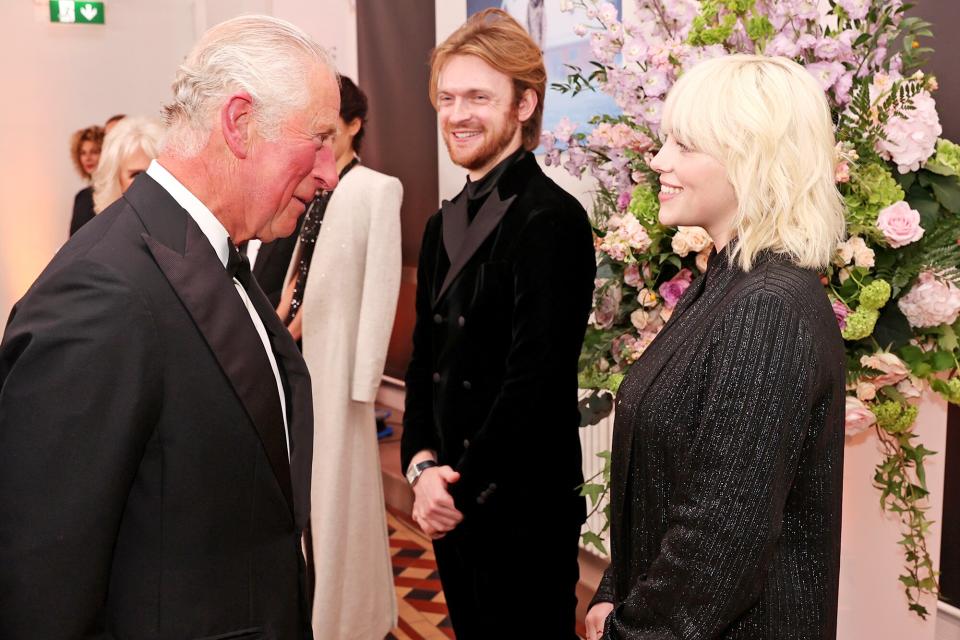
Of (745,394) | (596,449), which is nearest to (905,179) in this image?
(745,394)

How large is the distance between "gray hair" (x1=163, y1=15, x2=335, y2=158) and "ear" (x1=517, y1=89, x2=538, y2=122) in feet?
3.19

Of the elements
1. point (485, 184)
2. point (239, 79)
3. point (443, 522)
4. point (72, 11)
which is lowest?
point (443, 522)

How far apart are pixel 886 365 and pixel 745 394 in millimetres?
632

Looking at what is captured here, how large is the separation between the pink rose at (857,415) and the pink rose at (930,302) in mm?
195

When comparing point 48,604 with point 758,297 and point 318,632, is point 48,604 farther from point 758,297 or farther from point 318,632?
point 318,632

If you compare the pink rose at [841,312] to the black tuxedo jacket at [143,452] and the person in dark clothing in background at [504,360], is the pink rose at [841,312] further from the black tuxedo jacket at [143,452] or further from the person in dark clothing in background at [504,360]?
the black tuxedo jacket at [143,452]

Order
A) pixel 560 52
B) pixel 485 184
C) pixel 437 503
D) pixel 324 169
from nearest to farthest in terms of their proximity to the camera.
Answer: pixel 324 169
pixel 437 503
pixel 485 184
pixel 560 52

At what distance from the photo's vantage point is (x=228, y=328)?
1211 millimetres

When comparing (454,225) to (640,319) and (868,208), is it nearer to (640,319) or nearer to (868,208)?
(640,319)

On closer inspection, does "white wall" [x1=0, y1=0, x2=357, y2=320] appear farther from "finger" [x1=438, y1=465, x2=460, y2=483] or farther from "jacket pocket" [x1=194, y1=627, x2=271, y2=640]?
"jacket pocket" [x1=194, y1=627, x2=271, y2=640]

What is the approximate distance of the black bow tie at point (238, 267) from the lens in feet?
4.40

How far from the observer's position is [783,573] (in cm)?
140

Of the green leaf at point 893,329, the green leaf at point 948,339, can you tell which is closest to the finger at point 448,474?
the green leaf at point 893,329

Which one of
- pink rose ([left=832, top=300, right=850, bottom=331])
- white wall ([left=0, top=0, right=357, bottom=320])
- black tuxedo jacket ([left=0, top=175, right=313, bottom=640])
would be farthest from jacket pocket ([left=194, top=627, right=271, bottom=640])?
white wall ([left=0, top=0, right=357, bottom=320])
